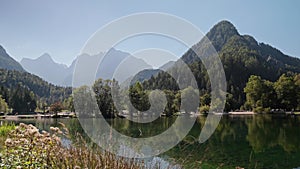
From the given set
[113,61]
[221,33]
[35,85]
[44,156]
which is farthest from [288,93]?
[221,33]

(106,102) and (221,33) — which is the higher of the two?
(221,33)

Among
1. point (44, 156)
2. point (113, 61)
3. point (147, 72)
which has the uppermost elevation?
point (147, 72)

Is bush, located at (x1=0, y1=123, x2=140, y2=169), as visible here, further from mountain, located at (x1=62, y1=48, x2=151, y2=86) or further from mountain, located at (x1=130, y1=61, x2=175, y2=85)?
A: mountain, located at (x1=130, y1=61, x2=175, y2=85)

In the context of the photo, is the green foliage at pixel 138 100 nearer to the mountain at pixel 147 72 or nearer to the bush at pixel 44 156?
the mountain at pixel 147 72

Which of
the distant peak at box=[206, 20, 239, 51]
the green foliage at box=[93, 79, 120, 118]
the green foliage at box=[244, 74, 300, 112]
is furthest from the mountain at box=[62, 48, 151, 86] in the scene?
the distant peak at box=[206, 20, 239, 51]

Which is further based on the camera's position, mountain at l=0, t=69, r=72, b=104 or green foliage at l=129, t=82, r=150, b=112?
mountain at l=0, t=69, r=72, b=104

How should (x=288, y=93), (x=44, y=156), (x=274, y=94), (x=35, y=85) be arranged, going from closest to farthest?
1. (x=44, y=156)
2. (x=288, y=93)
3. (x=274, y=94)
4. (x=35, y=85)

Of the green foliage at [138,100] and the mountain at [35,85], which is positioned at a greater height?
the mountain at [35,85]

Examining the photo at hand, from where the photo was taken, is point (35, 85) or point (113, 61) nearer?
point (113, 61)

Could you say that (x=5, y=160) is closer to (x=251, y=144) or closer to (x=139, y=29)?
(x=139, y=29)

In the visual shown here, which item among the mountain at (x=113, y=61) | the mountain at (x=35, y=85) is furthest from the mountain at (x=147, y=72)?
the mountain at (x=35, y=85)

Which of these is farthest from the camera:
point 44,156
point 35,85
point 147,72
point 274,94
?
point 35,85

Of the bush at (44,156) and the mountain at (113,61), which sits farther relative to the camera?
the mountain at (113,61)

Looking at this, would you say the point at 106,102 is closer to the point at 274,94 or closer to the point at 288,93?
the point at 288,93
